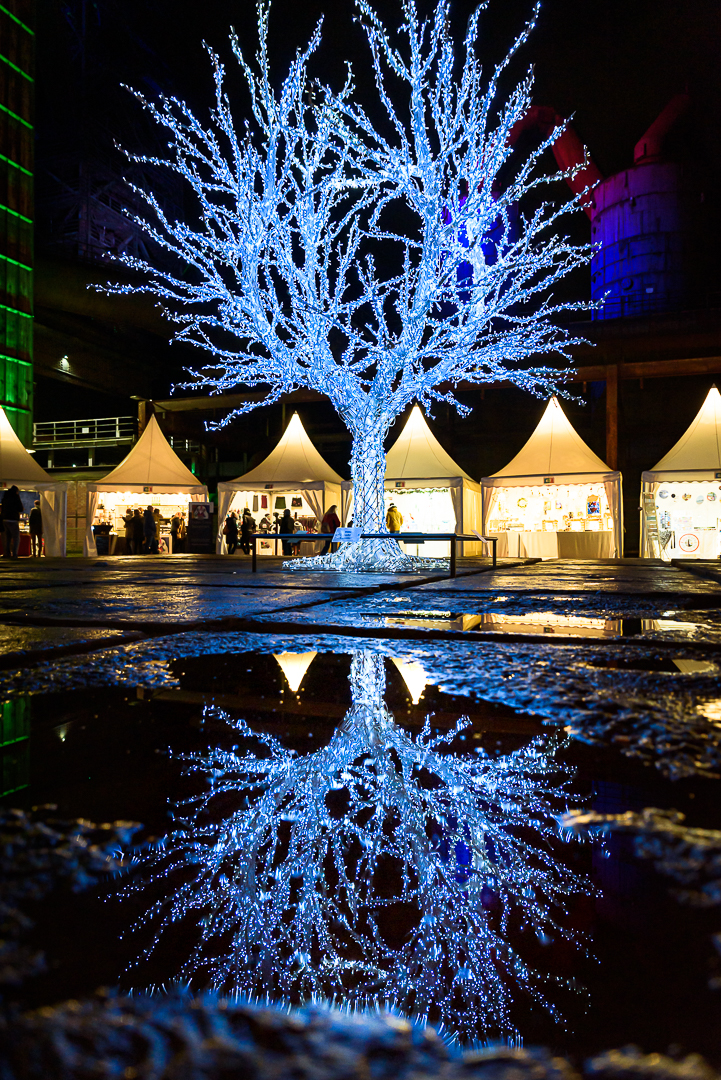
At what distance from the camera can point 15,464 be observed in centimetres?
1248

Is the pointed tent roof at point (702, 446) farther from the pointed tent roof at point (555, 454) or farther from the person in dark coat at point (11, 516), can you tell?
the person in dark coat at point (11, 516)

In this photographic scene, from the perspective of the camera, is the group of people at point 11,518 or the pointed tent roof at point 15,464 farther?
the pointed tent roof at point 15,464

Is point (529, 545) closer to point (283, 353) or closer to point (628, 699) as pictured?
point (283, 353)

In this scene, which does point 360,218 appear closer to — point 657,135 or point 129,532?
point 129,532

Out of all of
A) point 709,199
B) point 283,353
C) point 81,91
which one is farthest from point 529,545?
point 81,91

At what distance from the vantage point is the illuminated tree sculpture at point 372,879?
0.34 meters

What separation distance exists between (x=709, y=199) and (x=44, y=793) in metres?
26.6

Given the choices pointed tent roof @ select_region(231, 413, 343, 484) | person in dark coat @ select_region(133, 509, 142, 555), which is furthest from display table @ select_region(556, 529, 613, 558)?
person in dark coat @ select_region(133, 509, 142, 555)

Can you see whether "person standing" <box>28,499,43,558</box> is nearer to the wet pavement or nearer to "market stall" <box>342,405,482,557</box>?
"market stall" <box>342,405,482,557</box>

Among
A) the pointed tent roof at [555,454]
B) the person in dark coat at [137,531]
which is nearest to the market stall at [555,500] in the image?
the pointed tent roof at [555,454]

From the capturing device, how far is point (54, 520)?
13.4m

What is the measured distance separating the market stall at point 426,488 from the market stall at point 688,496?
143 inches

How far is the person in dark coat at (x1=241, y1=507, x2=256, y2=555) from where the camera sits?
14594 mm

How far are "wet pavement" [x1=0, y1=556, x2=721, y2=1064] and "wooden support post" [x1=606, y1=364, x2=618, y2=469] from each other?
1424 centimetres
